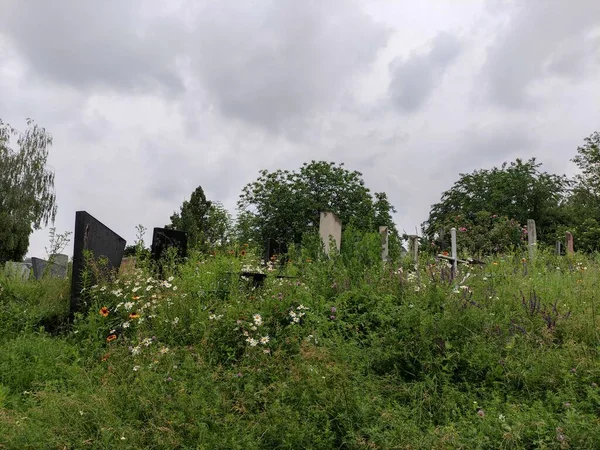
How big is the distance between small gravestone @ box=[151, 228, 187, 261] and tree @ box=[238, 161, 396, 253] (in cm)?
1891

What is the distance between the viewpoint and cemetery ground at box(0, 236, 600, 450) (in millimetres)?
4047

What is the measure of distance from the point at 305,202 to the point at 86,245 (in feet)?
72.7

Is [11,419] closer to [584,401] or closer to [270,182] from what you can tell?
[584,401]

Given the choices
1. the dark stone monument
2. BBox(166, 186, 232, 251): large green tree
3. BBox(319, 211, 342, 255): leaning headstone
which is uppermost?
BBox(166, 186, 232, 251): large green tree

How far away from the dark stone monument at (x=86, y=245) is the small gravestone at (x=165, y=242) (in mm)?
737

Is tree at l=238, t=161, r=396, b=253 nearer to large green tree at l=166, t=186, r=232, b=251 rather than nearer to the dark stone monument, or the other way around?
large green tree at l=166, t=186, r=232, b=251

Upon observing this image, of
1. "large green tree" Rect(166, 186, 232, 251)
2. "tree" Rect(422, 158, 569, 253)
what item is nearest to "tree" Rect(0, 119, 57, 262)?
"large green tree" Rect(166, 186, 232, 251)

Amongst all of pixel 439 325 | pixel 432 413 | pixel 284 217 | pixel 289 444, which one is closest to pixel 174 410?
pixel 289 444

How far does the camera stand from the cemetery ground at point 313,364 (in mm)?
4047

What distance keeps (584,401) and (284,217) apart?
1024 inches

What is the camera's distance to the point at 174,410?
167 inches

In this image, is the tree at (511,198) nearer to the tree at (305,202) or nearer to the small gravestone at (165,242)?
the tree at (305,202)

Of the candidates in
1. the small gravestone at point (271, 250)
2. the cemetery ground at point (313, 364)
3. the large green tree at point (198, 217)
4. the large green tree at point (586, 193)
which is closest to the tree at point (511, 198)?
the large green tree at point (586, 193)

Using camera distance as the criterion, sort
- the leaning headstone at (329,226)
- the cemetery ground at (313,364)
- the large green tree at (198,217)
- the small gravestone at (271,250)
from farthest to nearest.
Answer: the large green tree at (198,217) < the small gravestone at (271,250) < the leaning headstone at (329,226) < the cemetery ground at (313,364)
